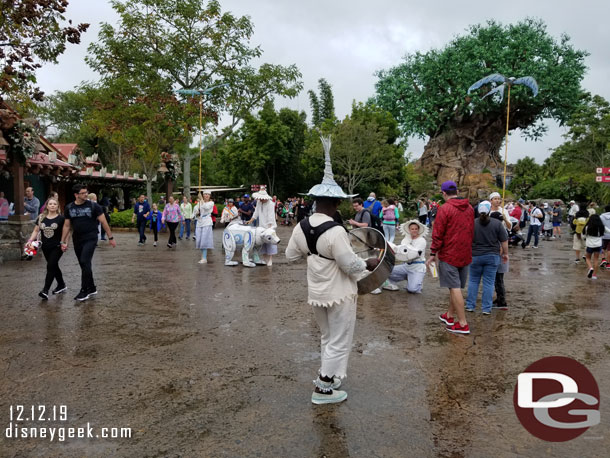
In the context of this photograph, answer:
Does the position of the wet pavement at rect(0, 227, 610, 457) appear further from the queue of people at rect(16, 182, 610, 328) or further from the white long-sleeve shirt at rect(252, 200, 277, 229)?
the white long-sleeve shirt at rect(252, 200, 277, 229)

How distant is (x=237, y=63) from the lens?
23.9 metres

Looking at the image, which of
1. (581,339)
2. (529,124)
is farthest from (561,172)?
(581,339)

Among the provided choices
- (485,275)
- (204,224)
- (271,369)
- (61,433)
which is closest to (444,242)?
(485,275)

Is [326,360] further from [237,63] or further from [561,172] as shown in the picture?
[561,172]

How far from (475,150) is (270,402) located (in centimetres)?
4466

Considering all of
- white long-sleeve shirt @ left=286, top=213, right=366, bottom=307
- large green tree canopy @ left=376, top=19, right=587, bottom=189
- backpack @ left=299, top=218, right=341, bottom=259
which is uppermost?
large green tree canopy @ left=376, top=19, right=587, bottom=189

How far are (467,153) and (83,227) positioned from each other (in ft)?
139

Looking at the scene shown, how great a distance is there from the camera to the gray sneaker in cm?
359

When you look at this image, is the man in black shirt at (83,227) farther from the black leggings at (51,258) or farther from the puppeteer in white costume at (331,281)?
the puppeteer in white costume at (331,281)

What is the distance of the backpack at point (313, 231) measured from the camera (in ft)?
11.9

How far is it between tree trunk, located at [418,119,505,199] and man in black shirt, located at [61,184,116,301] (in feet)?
131

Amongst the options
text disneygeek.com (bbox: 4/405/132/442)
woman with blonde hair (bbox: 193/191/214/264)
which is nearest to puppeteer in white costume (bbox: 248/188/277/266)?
woman with blonde hair (bbox: 193/191/214/264)

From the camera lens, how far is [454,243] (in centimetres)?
547

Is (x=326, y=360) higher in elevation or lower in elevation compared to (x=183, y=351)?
higher
